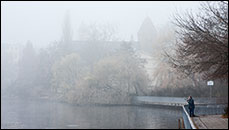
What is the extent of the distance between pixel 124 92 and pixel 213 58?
34750mm

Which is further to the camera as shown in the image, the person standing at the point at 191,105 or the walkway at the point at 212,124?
the person standing at the point at 191,105

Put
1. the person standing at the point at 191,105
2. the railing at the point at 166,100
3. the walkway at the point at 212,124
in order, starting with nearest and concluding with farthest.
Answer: the walkway at the point at 212,124 < the person standing at the point at 191,105 < the railing at the point at 166,100

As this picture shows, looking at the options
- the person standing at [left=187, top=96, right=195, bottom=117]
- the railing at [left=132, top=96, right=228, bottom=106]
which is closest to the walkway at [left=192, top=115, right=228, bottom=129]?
the person standing at [left=187, top=96, right=195, bottom=117]

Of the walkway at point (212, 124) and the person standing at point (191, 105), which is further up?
the person standing at point (191, 105)

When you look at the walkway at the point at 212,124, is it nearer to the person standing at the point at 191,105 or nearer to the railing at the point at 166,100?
the person standing at the point at 191,105

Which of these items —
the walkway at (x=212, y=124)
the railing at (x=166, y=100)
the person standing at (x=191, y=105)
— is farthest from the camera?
the railing at (x=166, y=100)

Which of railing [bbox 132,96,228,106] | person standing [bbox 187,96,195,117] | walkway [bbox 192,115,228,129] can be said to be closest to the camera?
walkway [bbox 192,115,228,129]

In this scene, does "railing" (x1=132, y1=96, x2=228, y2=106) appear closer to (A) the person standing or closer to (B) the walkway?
(A) the person standing

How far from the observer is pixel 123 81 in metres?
52.9

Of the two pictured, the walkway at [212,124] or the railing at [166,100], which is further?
the railing at [166,100]

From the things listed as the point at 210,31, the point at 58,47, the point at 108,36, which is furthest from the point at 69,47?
the point at 210,31

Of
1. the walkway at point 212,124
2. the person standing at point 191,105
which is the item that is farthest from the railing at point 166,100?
the walkway at point 212,124

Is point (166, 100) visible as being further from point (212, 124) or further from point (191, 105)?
point (212, 124)

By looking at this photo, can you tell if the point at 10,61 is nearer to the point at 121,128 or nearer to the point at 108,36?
the point at 108,36
